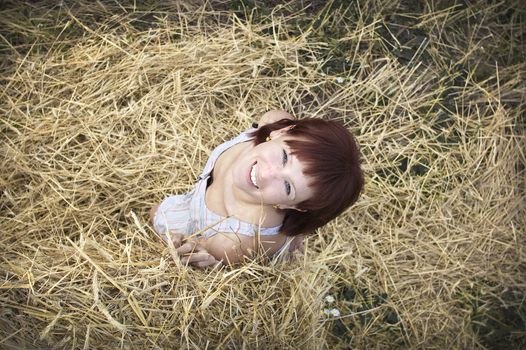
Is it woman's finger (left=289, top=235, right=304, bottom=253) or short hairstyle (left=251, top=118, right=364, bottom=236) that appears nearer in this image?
short hairstyle (left=251, top=118, right=364, bottom=236)

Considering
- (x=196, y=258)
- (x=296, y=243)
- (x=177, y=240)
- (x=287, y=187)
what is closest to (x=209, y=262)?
(x=196, y=258)

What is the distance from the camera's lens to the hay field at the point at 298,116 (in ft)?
8.11

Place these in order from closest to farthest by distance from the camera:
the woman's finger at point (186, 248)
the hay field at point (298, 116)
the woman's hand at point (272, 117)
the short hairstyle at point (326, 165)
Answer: the short hairstyle at point (326, 165), the woman's finger at point (186, 248), the hay field at point (298, 116), the woman's hand at point (272, 117)

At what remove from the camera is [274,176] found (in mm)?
2033

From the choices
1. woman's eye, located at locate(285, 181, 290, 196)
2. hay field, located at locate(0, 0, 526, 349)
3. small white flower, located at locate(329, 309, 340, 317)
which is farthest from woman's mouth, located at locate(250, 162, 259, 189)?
small white flower, located at locate(329, 309, 340, 317)

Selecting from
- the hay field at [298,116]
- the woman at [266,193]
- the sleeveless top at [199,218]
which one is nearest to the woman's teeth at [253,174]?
the woman at [266,193]

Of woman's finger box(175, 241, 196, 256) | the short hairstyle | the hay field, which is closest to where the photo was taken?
the short hairstyle

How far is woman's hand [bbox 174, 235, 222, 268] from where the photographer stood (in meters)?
2.30

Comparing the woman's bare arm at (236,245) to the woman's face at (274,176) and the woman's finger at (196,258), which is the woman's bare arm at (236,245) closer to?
the woman's finger at (196,258)

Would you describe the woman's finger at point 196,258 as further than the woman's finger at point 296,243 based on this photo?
No

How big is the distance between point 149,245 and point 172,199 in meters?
0.27

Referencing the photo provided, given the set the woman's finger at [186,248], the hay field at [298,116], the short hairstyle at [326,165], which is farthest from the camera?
the hay field at [298,116]

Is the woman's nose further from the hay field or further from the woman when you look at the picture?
the hay field

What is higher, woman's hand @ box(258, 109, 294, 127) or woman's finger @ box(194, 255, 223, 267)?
woman's hand @ box(258, 109, 294, 127)
